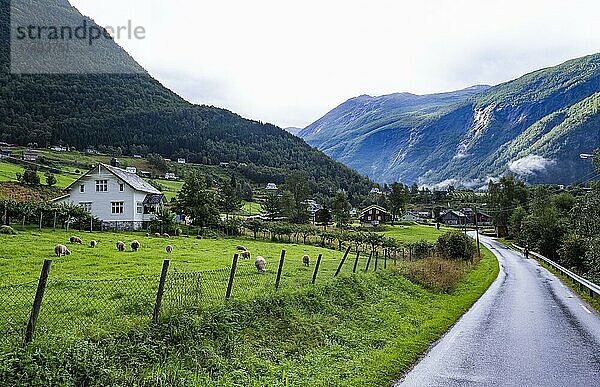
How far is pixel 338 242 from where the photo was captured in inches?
2311

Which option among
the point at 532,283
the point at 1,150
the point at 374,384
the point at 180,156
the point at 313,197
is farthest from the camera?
the point at 180,156

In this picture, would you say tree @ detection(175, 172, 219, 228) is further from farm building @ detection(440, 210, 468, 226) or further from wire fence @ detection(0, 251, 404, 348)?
farm building @ detection(440, 210, 468, 226)

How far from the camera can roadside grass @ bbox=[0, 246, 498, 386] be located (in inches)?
328

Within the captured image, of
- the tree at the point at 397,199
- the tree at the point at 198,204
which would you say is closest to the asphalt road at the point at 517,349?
the tree at the point at 198,204

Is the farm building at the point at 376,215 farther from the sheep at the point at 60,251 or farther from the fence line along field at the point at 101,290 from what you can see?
the fence line along field at the point at 101,290

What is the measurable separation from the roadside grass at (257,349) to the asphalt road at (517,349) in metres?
0.72

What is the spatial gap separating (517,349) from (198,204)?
52265 mm

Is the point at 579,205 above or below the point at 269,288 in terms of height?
above

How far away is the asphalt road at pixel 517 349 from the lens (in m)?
10.6

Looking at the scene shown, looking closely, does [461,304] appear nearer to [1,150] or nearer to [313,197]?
[1,150]

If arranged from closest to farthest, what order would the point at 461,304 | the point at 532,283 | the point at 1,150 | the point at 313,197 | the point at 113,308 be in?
the point at 113,308
the point at 461,304
the point at 532,283
the point at 1,150
the point at 313,197

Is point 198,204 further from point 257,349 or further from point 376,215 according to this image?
point 376,215

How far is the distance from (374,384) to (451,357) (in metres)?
3.34

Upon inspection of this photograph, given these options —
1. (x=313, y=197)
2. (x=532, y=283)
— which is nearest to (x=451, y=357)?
(x=532, y=283)
